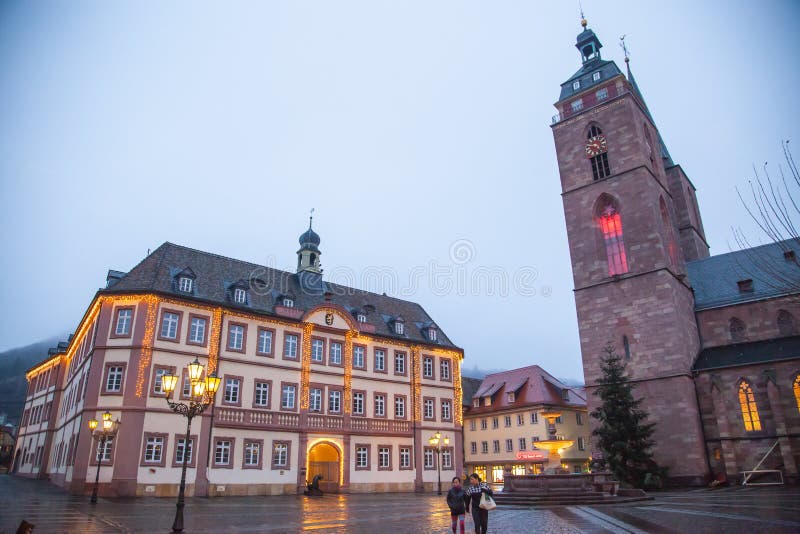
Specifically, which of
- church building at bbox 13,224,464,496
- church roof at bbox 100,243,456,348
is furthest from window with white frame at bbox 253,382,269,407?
church roof at bbox 100,243,456,348

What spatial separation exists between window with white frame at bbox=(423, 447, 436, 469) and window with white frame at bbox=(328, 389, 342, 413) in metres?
8.34

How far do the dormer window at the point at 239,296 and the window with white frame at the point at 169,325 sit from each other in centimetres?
407

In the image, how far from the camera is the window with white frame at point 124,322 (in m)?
30.6

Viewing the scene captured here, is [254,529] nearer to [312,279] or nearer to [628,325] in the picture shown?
[312,279]

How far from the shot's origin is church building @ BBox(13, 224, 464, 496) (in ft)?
96.6

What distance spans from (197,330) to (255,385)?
4.98 metres

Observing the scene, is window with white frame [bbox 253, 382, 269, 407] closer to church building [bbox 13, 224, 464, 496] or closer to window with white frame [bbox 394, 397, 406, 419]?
church building [bbox 13, 224, 464, 496]

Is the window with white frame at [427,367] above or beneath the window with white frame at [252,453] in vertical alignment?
above

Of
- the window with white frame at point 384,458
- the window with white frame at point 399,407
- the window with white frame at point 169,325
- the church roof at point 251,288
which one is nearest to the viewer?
the window with white frame at point 169,325

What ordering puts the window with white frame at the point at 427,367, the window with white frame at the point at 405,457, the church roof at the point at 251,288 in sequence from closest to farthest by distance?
the church roof at the point at 251,288 < the window with white frame at the point at 405,457 < the window with white frame at the point at 427,367

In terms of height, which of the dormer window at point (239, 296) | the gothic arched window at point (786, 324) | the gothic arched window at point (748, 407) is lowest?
the gothic arched window at point (748, 407)

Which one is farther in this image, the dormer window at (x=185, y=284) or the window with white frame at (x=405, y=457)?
the window with white frame at (x=405, y=457)

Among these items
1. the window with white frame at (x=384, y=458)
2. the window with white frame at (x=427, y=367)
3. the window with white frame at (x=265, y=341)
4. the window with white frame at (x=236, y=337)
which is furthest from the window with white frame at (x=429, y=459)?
the window with white frame at (x=236, y=337)

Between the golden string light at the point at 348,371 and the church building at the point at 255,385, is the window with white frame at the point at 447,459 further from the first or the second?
the golden string light at the point at 348,371
